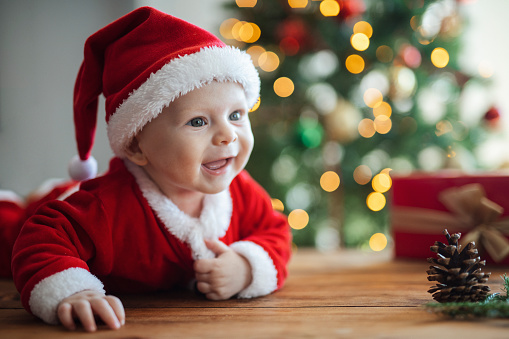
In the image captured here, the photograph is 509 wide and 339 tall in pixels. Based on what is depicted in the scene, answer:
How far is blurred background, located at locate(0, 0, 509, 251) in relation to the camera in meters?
1.64

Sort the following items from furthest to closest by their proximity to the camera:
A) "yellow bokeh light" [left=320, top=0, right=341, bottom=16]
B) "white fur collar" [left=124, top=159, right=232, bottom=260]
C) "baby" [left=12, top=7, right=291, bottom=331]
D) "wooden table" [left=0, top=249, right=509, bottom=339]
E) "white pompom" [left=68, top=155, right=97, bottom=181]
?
"yellow bokeh light" [left=320, top=0, right=341, bottom=16]
"white pompom" [left=68, top=155, right=97, bottom=181]
"white fur collar" [left=124, top=159, right=232, bottom=260]
"baby" [left=12, top=7, right=291, bottom=331]
"wooden table" [left=0, top=249, right=509, bottom=339]

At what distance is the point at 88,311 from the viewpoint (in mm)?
645

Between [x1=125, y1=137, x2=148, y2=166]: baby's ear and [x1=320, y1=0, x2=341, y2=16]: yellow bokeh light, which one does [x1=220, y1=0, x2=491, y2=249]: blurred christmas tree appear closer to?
[x1=320, y1=0, x2=341, y2=16]: yellow bokeh light

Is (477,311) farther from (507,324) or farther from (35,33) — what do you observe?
(35,33)

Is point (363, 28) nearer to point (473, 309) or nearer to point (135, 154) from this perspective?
point (135, 154)

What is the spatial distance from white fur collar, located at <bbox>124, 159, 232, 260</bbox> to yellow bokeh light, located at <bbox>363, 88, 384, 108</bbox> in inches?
39.0

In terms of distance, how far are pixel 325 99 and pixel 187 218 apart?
1.04 m

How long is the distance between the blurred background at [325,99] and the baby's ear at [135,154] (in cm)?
86

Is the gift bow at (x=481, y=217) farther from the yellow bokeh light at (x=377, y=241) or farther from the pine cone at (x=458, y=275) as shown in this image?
the yellow bokeh light at (x=377, y=241)

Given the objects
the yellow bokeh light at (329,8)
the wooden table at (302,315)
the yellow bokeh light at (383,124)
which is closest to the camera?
the wooden table at (302,315)

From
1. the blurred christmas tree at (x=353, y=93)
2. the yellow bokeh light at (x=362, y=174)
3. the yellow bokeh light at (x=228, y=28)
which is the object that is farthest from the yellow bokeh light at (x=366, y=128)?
the yellow bokeh light at (x=228, y=28)

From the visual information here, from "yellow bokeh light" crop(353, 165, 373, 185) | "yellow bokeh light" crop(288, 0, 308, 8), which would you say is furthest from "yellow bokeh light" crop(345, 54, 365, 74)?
"yellow bokeh light" crop(353, 165, 373, 185)

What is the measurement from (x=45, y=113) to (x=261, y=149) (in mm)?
948

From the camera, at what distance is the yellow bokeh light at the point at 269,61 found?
173 centimetres
